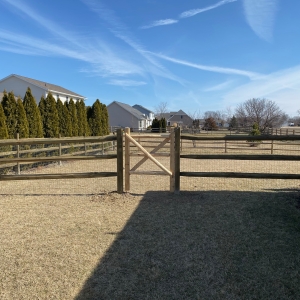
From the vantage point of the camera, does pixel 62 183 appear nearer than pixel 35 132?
Yes

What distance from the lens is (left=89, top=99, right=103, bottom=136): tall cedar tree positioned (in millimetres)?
16828

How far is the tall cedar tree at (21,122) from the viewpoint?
10047 mm

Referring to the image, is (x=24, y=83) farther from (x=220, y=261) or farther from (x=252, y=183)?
(x=220, y=261)

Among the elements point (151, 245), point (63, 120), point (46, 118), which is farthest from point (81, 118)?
point (151, 245)

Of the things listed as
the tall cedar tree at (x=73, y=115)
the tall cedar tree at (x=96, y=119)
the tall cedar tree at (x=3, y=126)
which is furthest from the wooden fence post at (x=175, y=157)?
the tall cedar tree at (x=96, y=119)

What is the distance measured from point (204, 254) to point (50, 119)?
1098 centimetres

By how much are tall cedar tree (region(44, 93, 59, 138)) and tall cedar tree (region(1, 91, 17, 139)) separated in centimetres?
213

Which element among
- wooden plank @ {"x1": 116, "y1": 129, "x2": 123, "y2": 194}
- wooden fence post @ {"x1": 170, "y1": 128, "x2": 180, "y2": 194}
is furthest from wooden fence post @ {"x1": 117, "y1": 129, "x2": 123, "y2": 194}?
wooden fence post @ {"x1": 170, "y1": 128, "x2": 180, "y2": 194}

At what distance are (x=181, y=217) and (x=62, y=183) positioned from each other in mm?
4069

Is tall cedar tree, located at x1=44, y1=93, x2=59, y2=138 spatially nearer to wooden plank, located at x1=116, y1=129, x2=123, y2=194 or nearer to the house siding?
wooden plank, located at x1=116, y1=129, x2=123, y2=194

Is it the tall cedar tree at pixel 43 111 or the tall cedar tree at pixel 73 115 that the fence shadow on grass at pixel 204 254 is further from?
the tall cedar tree at pixel 73 115

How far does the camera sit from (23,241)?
11.0 ft

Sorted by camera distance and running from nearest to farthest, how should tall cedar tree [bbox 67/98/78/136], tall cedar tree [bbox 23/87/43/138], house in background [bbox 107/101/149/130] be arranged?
1. tall cedar tree [bbox 23/87/43/138]
2. tall cedar tree [bbox 67/98/78/136]
3. house in background [bbox 107/101/149/130]

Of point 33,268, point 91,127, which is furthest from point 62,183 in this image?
point 91,127
